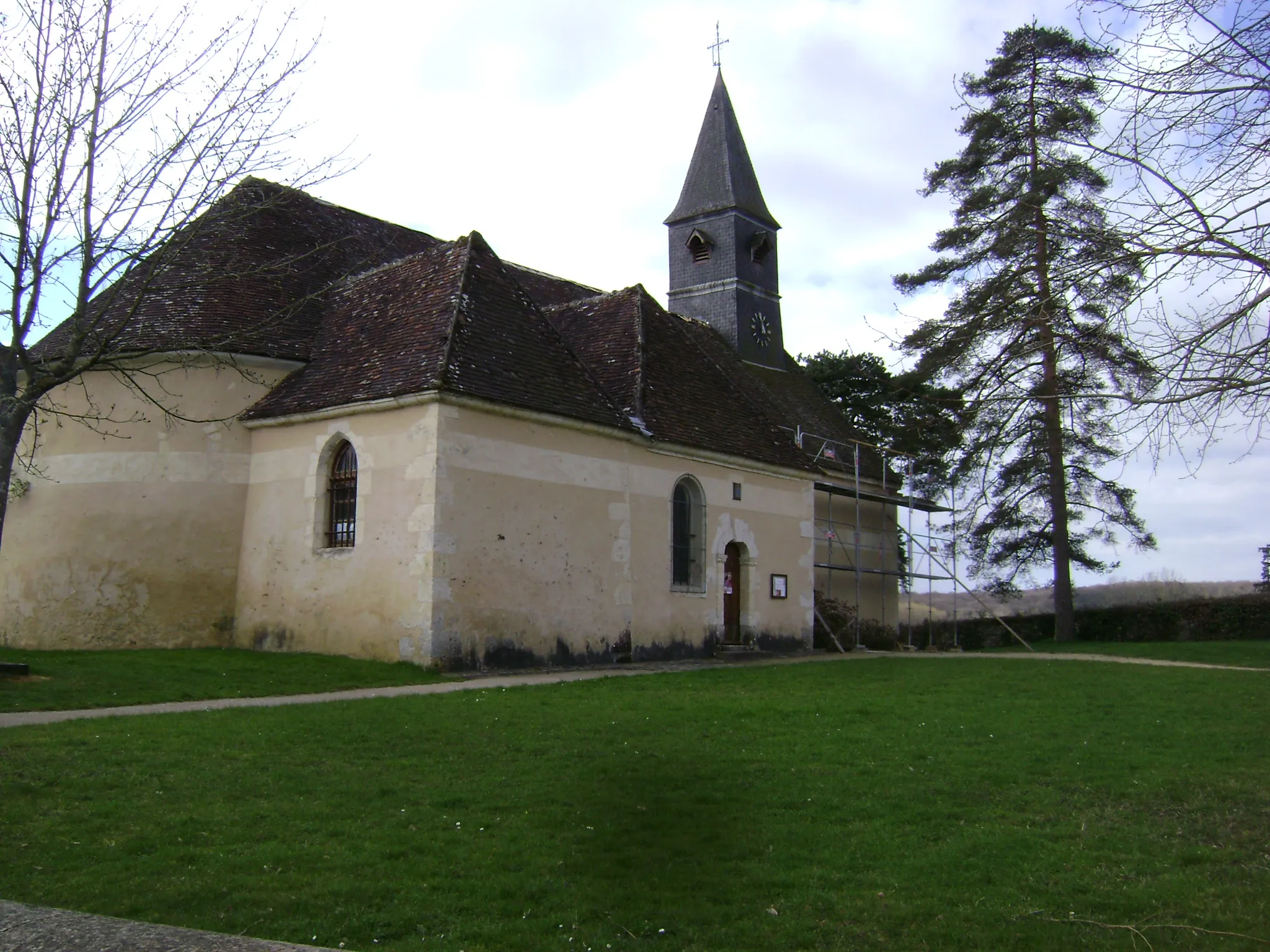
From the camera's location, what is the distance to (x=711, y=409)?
879 inches

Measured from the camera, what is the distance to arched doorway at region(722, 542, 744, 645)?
2206 centimetres

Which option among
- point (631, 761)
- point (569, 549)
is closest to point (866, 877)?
point (631, 761)

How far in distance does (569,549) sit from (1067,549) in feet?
53.6

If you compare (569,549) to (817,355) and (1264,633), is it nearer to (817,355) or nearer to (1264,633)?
(1264,633)

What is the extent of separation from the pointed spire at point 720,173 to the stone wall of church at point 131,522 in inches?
719

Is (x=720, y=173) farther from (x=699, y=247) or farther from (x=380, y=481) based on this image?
(x=380, y=481)

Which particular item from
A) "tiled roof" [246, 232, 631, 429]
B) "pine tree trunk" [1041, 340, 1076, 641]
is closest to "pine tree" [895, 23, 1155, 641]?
"pine tree trunk" [1041, 340, 1076, 641]

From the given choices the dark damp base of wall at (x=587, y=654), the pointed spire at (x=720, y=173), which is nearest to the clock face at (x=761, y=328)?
the pointed spire at (x=720, y=173)

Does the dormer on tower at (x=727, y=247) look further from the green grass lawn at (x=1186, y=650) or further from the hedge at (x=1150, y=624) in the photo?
the green grass lawn at (x=1186, y=650)

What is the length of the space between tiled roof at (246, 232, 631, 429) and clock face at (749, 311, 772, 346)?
1473 centimetres

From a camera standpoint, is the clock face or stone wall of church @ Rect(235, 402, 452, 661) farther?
the clock face

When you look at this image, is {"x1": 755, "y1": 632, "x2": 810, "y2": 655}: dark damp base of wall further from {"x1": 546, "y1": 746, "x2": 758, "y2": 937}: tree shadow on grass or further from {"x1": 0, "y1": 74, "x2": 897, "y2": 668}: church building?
{"x1": 546, "y1": 746, "x2": 758, "y2": 937}: tree shadow on grass

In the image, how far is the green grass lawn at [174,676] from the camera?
11.9 m

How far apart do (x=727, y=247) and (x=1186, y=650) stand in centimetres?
1718
